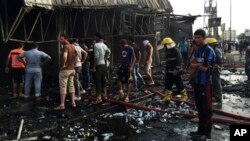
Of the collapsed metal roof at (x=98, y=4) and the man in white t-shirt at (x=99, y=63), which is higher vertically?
the collapsed metal roof at (x=98, y=4)

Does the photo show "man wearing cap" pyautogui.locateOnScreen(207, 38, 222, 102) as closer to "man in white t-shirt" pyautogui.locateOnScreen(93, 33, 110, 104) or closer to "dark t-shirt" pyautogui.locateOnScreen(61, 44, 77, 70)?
"man in white t-shirt" pyautogui.locateOnScreen(93, 33, 110, 104)

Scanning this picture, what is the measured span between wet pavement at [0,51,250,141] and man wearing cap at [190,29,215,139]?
0.54m

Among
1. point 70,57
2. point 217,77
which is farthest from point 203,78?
point 217,77

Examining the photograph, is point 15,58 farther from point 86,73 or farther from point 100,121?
point 100,121

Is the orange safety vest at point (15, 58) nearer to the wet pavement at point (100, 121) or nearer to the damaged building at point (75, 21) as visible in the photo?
the wet pavement at point (100, 121)

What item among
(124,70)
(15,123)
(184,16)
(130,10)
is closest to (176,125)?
(124,70)

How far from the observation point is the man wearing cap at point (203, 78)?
6969 mm

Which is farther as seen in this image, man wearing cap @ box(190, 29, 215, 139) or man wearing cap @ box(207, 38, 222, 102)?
man wearing cap @ box(207, 38, 222, 102)

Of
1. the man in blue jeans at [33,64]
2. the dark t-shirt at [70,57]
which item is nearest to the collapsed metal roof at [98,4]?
the man in blue jeans at [33,64]

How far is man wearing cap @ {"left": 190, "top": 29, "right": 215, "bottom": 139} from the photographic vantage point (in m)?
6.97

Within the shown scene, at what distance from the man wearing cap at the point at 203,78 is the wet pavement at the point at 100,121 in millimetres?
539

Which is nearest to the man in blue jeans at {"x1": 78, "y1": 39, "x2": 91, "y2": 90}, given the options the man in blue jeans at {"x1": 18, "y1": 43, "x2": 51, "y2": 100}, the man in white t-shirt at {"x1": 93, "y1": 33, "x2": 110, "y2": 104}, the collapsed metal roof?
the collapsed metal roof

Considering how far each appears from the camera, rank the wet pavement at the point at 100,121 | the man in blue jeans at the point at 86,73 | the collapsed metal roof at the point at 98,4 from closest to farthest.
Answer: the wet pavement at the point at 100,121
the collapsed metal roof at the point at 98,4
the man in blue jeans at the point at 86,73

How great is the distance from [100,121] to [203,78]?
2.91 m
